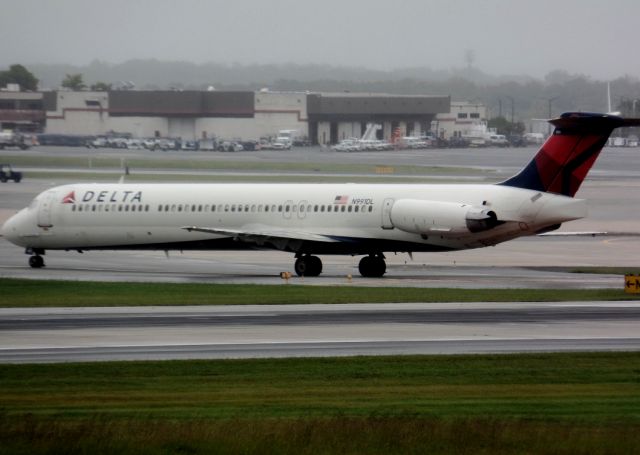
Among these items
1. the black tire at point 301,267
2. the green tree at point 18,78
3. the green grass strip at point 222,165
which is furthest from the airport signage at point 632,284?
the green tree at point 18,78

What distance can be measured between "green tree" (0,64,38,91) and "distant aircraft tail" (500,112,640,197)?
156 meters

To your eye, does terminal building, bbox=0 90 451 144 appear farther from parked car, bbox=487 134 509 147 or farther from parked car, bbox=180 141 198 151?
parked car, bbox=487 134 509 147

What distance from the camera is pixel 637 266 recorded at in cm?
5050

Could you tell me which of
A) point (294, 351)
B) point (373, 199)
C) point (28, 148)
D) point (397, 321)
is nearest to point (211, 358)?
point (294, 351)

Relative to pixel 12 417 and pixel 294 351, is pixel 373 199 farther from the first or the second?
pixel 12 417

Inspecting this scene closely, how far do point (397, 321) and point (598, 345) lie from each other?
5.95m

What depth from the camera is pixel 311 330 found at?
30.4 metres

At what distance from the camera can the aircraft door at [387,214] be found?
45812 mm

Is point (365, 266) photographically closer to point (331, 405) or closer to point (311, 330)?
point (311, 330)

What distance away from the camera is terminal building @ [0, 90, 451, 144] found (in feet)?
509

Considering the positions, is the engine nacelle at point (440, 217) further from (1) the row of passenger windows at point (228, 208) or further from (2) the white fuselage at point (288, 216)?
(1) the row of passenger windows at point (228, 208)

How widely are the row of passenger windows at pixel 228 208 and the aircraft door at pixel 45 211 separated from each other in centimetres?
106

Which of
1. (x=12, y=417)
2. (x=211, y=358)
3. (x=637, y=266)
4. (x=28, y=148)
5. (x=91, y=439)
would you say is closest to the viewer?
(x=91, y=439)

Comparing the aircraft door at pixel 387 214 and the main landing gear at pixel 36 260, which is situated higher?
the aircraft door at pixel 387 214
